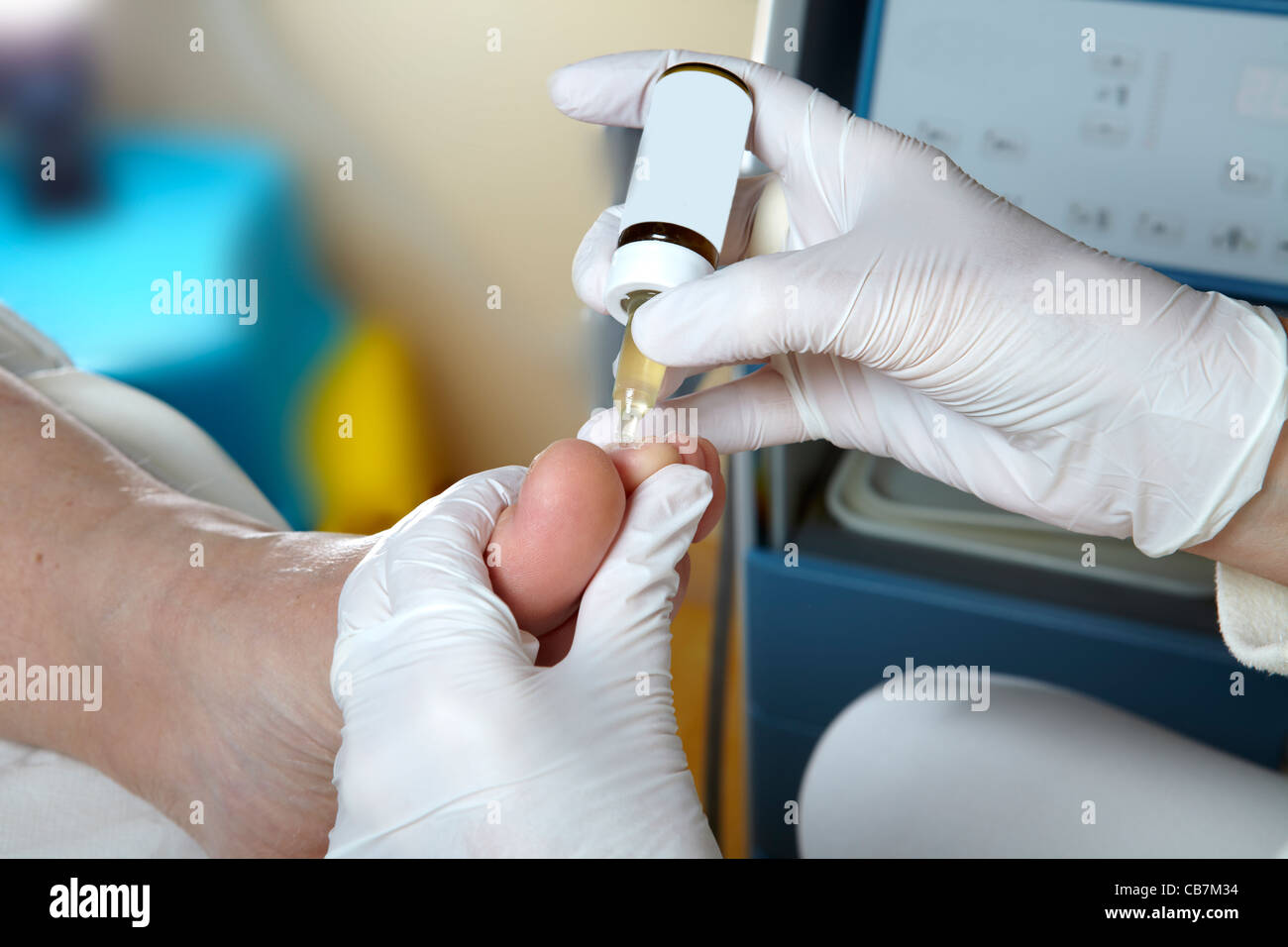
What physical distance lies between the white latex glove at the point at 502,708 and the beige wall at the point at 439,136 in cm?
97

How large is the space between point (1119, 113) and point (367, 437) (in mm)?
1328

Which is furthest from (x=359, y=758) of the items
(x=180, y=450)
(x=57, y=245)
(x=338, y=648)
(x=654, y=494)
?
(x=57, y=245)

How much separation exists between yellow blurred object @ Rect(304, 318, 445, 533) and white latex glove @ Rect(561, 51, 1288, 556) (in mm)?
1083

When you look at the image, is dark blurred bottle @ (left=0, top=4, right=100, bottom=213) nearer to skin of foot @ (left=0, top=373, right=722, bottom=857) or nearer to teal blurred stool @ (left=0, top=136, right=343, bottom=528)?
teal blurred stool @ (left=0, top=136, right=343, bottom=528)

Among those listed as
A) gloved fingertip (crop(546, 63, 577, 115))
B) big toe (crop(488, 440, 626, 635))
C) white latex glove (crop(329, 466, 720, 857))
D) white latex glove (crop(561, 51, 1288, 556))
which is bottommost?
white latex glove (crop(329, 466, 720, 857))

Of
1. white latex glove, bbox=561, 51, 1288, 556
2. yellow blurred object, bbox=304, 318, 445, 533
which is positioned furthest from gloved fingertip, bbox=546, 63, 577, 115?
yellow blurred object, bbox=304, 318, 445, 533

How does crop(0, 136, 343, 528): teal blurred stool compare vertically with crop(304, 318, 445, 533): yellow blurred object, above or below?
above

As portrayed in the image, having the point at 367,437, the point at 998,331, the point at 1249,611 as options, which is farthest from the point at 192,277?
the point at 1249,611

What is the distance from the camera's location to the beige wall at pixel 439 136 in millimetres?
1481

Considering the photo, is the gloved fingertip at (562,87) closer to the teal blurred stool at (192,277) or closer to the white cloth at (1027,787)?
the white cloth at (1027,787)

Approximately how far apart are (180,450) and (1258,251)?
1.08 metres

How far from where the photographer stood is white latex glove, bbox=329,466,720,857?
21.0 inches

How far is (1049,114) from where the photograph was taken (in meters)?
0.96

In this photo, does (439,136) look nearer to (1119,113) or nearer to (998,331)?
(1119,113)
